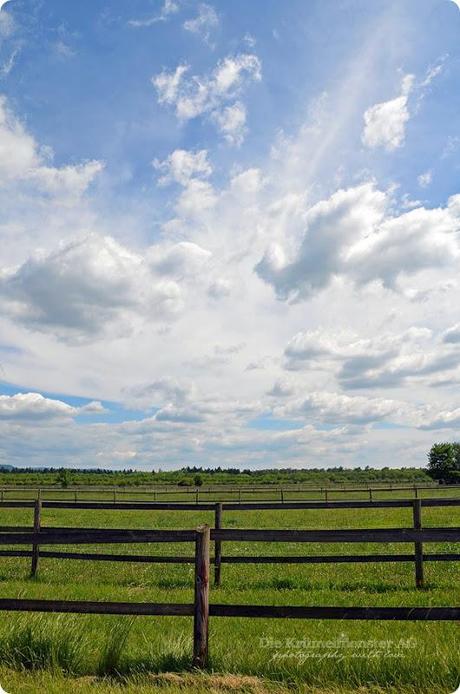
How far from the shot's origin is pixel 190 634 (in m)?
6.98

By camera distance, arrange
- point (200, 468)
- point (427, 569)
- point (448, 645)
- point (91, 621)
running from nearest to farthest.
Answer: point (448, 645) < point (91, 621) < point (427, 569) < point (200, 468)

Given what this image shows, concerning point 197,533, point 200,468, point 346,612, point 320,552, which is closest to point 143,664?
point 197,533

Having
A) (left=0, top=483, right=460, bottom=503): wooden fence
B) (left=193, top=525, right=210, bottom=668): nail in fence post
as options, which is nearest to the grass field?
(left=193, top=525, right=210, bottom=668): nail in fence post

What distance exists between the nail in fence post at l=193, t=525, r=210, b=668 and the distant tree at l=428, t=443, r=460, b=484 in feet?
351

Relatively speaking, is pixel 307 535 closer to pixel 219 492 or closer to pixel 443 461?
pixel 219 492

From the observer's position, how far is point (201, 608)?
558cm

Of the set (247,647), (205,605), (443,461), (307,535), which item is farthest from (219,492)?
(443,461)

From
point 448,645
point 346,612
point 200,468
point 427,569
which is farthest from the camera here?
point 200,468

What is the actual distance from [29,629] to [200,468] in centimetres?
16068

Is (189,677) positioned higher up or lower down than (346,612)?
lower down

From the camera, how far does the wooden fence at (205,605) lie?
5.52 m

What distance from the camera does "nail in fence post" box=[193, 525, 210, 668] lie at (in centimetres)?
554

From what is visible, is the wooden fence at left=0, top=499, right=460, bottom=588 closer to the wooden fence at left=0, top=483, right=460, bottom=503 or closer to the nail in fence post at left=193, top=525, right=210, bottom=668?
the nail in fence post at left=193, top=525, right=210, bottom=668

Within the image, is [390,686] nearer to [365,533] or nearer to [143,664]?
[365,533]
